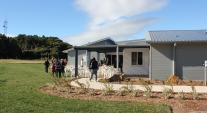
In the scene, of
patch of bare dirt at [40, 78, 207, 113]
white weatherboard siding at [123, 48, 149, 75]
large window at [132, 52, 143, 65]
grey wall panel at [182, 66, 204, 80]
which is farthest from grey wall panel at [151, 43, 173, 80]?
patch of bare dirt at [40, 78, 207, 113]

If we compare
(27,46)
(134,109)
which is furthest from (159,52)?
(27,46)

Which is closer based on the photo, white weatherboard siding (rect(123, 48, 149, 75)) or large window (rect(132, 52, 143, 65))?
white weatherboard siding (rect(123, 48, 149, 75))

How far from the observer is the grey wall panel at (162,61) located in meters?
15.8

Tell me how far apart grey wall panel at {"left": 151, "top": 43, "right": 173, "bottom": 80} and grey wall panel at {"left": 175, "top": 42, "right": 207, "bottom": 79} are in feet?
1.83

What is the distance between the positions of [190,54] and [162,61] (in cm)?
194

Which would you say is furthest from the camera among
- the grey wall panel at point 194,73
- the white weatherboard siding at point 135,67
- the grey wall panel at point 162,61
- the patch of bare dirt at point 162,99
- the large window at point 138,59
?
the large window at point 138,59

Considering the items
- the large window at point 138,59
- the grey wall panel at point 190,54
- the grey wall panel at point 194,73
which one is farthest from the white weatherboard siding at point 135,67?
the grey wall panel at point 194,73

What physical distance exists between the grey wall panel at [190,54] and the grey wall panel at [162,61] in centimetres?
56

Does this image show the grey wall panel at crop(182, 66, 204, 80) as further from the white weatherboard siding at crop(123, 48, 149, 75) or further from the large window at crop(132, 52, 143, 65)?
the large window at crop(132, 52, 143, 65)

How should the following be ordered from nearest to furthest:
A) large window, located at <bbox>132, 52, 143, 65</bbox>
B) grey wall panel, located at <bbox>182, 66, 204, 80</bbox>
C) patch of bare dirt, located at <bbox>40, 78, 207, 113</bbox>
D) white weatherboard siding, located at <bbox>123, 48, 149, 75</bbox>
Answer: patch of bare dirt, located at <bbox>40, 78, 207, 113</bbox>, grey wall panel, located at <bbox>182, 66, 204, 80</bbox>, white weatherboard siding, located at <bbox>123, 48, 149, 75</bbox>, large window, located at <bbox>132, 52, 143, 65</bbox>

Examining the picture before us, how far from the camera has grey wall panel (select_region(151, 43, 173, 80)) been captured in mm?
15758

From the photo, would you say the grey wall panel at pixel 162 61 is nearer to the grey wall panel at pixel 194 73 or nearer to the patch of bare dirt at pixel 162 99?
the grey wall panel at pixel 194 73

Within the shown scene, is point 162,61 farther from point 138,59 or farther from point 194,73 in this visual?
point 138,59

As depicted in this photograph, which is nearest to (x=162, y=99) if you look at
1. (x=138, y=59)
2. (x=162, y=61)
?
(x=162, y=61)
